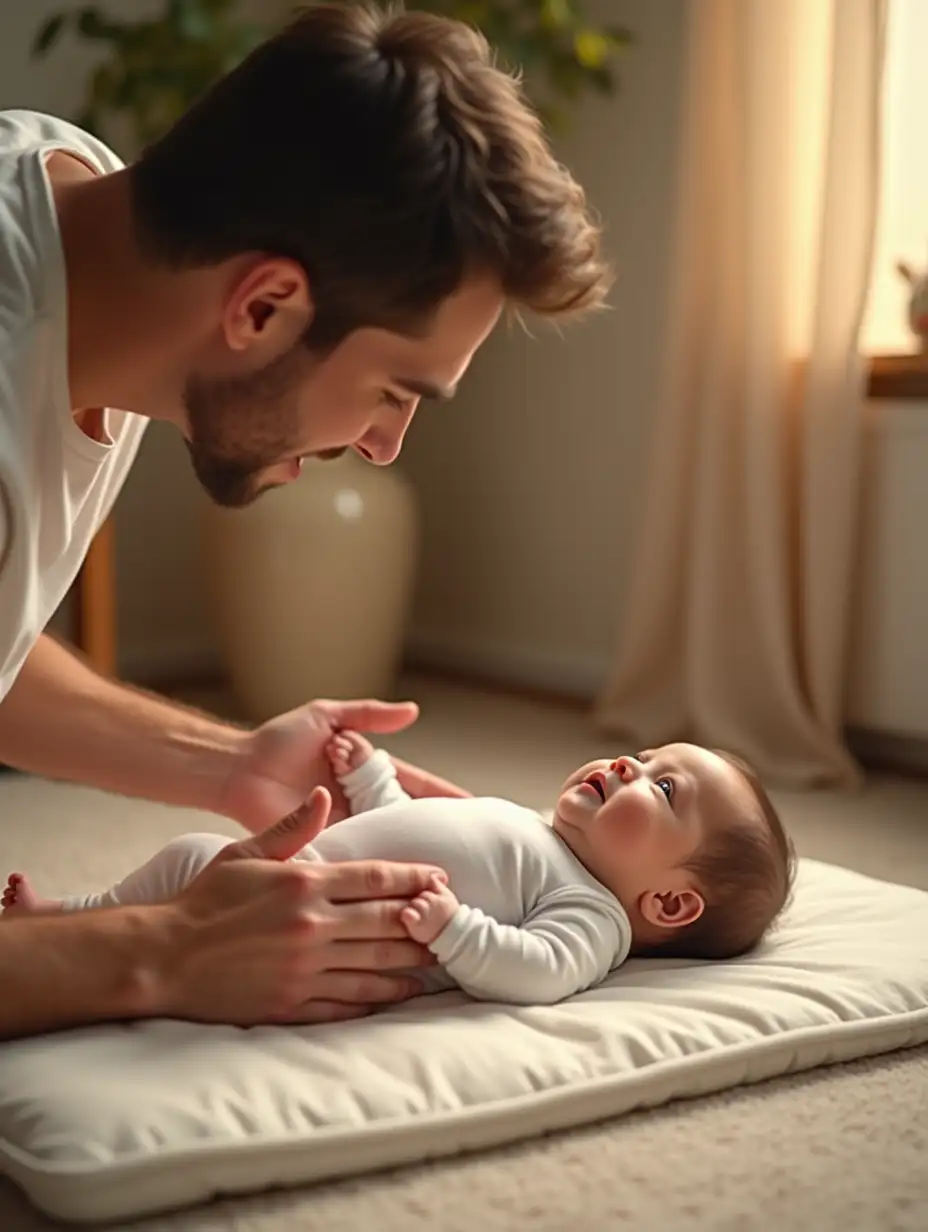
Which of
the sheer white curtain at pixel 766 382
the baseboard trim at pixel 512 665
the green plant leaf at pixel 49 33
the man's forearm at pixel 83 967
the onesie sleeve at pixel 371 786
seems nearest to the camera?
the man's forearm at pixel 83 967

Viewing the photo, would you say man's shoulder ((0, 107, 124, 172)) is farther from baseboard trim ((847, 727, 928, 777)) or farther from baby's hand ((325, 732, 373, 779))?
baseboard trim ((847, 727, 928, 777))

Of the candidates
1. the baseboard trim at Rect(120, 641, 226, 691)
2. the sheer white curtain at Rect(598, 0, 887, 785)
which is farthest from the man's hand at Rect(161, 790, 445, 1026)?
the baseboard trim at Rect(120, 641, 226, 691)

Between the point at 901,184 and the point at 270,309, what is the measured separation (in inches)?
70.0

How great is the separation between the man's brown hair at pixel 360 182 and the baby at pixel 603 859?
448mm

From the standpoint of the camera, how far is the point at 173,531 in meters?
3.65

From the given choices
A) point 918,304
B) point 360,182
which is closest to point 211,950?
point 360,182

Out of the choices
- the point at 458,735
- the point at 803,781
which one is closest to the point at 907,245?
the point at 803,781

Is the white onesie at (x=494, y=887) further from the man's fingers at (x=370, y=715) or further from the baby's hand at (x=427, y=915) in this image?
the man's fingers at (x=370, y=715)

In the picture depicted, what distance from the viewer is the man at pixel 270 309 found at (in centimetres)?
133

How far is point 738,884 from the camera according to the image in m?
1.53

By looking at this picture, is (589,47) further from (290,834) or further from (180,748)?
(290,834)

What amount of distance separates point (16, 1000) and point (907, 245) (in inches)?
86.6

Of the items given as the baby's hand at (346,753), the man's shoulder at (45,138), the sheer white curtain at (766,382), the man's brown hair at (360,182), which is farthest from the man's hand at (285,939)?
the sheer white curtain at (766,382)

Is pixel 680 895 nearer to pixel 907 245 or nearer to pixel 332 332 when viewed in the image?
pixel 332 332
